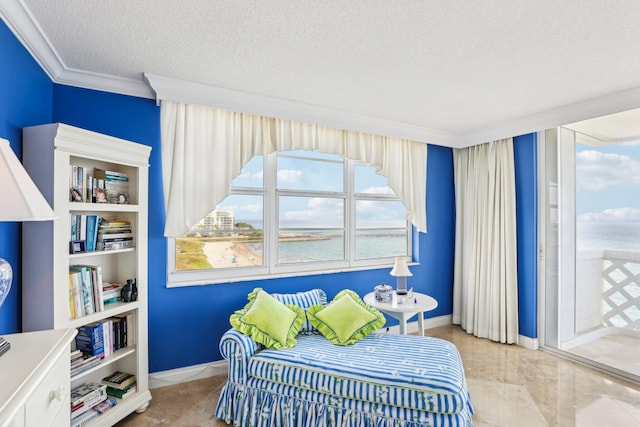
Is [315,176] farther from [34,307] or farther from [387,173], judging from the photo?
[34,307]

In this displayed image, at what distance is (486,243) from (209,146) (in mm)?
3092

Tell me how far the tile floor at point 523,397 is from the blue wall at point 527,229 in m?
0.44

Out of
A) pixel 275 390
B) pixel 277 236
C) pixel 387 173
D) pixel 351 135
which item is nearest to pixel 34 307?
pixel 275 390

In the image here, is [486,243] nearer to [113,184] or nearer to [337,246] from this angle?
[337,246]

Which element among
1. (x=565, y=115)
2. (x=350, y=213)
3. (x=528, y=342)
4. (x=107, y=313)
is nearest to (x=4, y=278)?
(x=107, y=313)

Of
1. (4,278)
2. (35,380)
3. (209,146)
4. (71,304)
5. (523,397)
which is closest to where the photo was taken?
(35,380)

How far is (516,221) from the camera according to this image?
3.56 meters

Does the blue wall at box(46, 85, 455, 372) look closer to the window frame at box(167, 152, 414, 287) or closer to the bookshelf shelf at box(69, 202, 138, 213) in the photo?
the window frame at box(167, 152, 414, 287)

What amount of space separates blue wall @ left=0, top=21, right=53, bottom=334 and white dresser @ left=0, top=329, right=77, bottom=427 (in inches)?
23.0

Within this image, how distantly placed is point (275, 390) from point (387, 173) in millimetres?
2406

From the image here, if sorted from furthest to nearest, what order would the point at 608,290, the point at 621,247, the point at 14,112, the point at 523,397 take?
Result: the point at 608,290 < the point at 621,247 < the point at 523,397 < the point at 14,112

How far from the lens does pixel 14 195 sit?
1.06 m

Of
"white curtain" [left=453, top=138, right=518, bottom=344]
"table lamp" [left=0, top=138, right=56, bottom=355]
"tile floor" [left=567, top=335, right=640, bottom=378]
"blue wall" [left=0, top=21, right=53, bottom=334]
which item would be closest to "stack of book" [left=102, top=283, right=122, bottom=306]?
"blue wall" [left=0, top=21, right=53, bottom=334]

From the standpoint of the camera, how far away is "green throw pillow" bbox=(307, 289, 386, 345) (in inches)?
98.2
